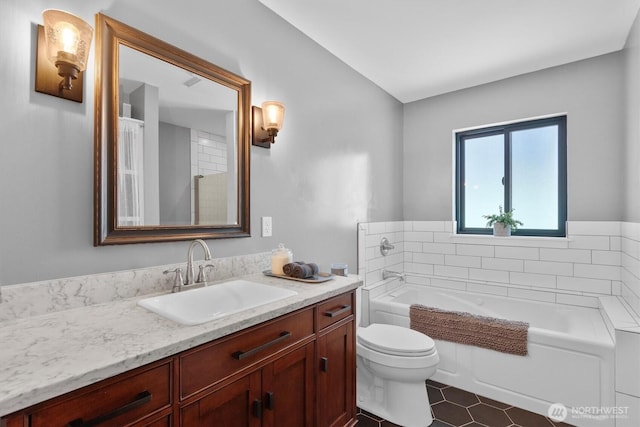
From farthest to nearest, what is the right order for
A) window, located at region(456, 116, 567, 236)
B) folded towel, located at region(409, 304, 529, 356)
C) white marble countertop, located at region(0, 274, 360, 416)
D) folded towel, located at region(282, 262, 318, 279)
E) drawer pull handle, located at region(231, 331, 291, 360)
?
window, located at region(456, 116, 567, 236) < folded towel, located at region(409, 304, 529, 356) < folded towel, located at region(282, 262, 318, 279) < drawer pull handle, located at region(231, 331, 291, 360) < white marble countertop, located at region(0, 274, 360, 416)

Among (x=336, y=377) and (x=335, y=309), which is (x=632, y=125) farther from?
(x=336, y=377)

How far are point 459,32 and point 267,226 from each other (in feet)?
6.13

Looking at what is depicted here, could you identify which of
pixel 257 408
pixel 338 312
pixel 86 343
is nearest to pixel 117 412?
pixel 86 343

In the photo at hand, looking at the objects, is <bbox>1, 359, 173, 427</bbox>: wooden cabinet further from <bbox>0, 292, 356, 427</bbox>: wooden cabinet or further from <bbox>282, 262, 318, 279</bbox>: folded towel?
<bbox>282, 262, 318, 279</bbox>: folded towel

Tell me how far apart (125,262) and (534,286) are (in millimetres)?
3091

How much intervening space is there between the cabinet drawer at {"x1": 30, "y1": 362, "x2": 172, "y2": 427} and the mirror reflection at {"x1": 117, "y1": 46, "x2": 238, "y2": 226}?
701 millimetres

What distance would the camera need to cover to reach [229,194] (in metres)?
1.71

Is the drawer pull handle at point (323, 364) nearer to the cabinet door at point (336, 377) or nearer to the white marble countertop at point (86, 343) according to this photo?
the cabinet door at point (336, 377)

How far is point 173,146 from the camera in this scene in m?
1.49

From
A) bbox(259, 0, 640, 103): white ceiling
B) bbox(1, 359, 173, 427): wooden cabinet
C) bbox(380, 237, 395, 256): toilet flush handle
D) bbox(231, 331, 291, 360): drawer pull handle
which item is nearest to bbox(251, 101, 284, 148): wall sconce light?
bbox(259, 0, 640, 103): white ceiling

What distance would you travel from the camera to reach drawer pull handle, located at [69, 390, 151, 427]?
69 centimetres

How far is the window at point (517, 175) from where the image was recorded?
2875 mm

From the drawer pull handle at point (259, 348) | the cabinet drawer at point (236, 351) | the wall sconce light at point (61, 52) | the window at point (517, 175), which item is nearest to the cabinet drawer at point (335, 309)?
the cabinet drawer at point (236, 351)

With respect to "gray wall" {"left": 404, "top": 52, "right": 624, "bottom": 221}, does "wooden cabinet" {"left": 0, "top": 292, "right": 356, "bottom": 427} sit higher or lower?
lower
